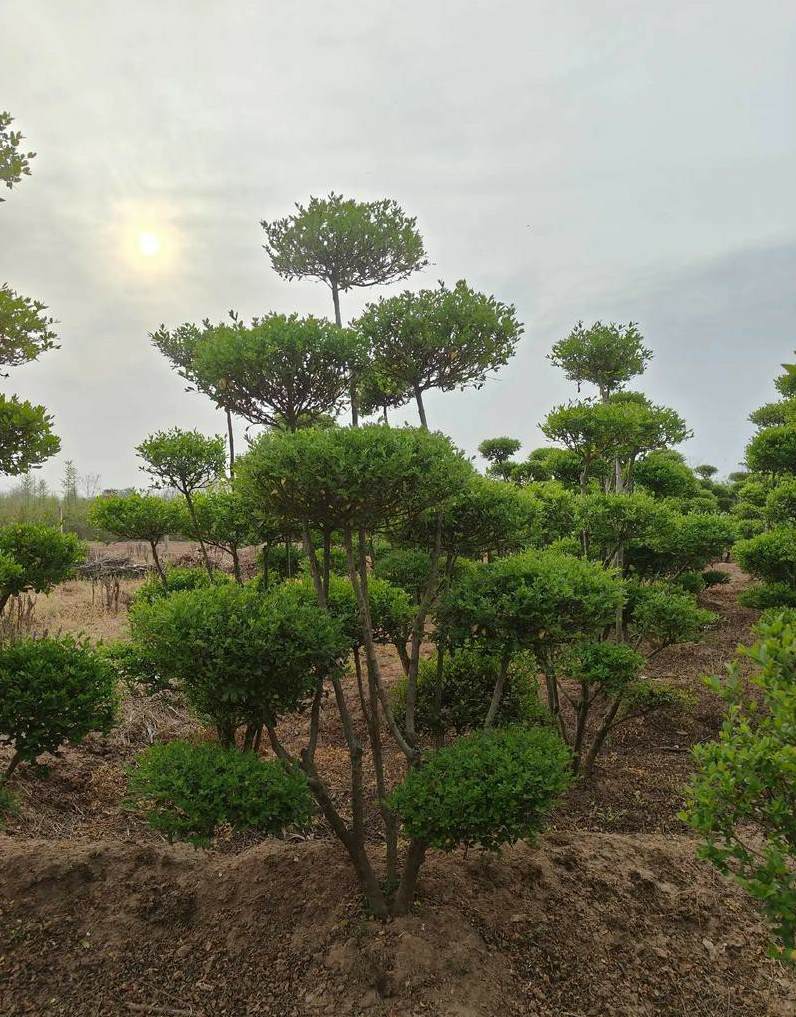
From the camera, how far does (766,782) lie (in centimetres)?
238

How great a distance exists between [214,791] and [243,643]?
0.90 m

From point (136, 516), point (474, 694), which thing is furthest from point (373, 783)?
point (136, 516)

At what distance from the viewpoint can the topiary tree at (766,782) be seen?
223 cm

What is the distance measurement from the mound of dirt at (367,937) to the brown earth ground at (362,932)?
0.4 inches

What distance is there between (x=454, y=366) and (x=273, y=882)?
404cm

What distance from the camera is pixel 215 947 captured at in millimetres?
4070

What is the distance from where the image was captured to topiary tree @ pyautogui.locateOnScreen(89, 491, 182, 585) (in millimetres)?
8516

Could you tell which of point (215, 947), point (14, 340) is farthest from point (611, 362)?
Answer: point (215, 947)

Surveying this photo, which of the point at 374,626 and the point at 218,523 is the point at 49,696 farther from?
the point at 218,523

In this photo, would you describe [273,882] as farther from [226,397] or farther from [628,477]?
[628,477]

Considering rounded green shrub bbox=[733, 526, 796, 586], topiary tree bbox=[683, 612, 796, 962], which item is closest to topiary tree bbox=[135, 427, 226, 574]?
topiary tree bbox=[683, 612, 796, 962]

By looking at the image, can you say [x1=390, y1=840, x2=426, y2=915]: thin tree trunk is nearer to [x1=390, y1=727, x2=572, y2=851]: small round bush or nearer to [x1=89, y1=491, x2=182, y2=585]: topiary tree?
[x1=390, y1=727, x2=572, y2=851]: small round bush

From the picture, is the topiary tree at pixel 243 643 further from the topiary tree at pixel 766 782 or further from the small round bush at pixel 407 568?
the topiary tree at pixel 766 782

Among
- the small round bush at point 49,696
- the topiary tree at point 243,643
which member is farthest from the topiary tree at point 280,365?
the small round bush at point 49,696
